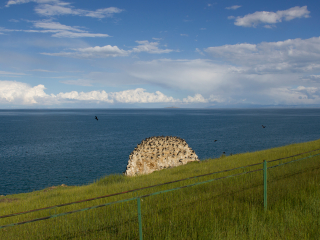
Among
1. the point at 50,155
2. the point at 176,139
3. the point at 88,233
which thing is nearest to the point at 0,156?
the point at 50,155

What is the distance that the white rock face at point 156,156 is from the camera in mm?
23547

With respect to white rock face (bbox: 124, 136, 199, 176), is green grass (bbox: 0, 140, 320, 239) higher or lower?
higher

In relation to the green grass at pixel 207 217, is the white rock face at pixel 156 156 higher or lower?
lower

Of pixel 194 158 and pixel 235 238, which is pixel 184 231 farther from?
pixel 194 158

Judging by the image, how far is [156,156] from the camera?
23.9 meters

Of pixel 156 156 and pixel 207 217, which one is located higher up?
pixel 207 217

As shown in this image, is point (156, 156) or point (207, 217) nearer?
point (207, 217)

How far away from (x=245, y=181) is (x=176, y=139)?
13.7 meters

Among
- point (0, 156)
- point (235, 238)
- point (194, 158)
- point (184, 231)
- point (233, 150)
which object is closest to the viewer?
point (235, 238)

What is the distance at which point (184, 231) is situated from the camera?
6645 mm

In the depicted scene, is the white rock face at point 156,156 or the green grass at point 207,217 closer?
the green grass at point 207,217

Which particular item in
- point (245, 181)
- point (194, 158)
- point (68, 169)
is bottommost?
point (68, 169)

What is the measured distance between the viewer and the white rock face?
23.5 m

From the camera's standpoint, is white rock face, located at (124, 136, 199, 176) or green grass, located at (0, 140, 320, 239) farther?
white rock face, located at (124, 136, 199, 176)
